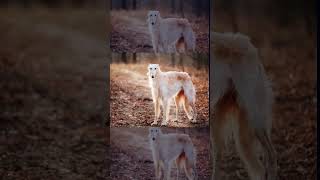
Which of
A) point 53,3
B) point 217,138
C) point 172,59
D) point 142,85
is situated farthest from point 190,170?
point 53,3

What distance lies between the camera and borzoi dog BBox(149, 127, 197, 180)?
193 inches

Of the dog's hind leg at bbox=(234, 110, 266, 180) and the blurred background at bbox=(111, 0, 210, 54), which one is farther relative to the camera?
the dog's hind leg at bbox=(234, 110, 266, 180)

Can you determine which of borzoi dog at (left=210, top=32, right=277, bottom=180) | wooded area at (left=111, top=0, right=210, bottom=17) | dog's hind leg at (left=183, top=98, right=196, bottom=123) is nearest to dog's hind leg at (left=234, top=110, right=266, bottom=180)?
borzoi dog at (left=210, top=32, right=277, bottom=180)

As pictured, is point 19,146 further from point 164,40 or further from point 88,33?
point 164,40

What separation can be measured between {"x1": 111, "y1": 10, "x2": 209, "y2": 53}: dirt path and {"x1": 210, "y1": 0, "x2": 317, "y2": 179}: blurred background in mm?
355

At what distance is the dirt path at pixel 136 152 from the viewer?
4.88 metres

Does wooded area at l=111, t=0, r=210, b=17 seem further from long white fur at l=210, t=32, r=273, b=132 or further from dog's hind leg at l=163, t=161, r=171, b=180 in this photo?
dog's hind leg at l=163, t=161, r=171, b=180

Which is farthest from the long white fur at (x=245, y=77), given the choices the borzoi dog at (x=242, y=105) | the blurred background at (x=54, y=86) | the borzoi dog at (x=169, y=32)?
the blurred background at (x=54, y=86)

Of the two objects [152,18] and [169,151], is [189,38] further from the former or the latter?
[169,151]

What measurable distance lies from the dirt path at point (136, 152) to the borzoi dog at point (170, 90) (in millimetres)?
144

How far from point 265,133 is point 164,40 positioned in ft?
3.68

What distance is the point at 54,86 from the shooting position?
488 cm

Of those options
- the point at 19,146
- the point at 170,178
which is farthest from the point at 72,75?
the point at 170,178

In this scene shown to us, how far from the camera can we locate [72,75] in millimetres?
4875
